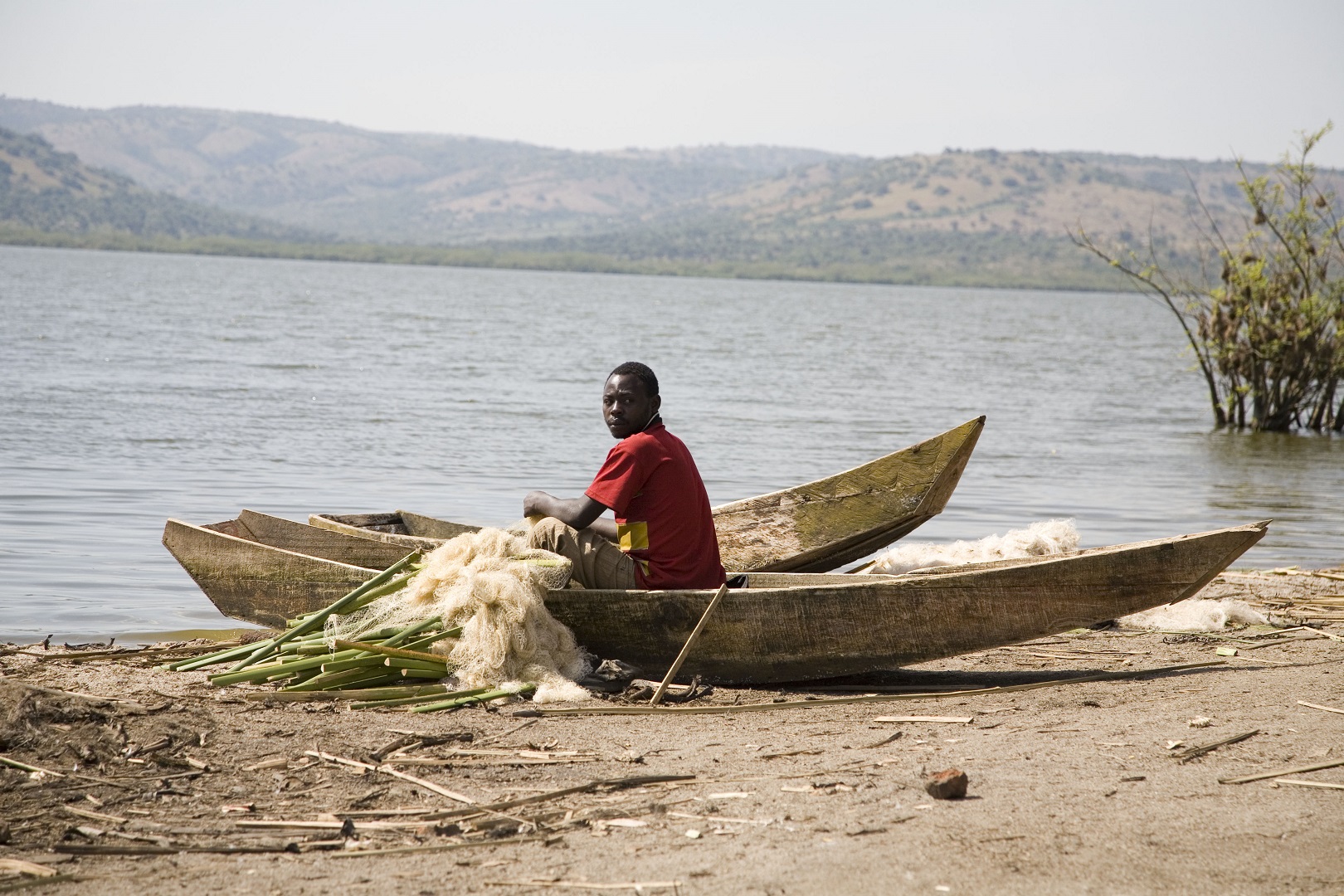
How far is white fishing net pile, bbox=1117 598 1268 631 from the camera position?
7109 millimetres

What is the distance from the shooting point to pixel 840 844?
11.5ft

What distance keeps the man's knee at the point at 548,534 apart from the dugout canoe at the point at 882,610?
260 millimetres

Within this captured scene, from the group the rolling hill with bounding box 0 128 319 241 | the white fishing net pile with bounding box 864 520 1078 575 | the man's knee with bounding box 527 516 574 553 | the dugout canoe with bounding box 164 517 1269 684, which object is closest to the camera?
the dugout canoe with bounding box 164 517 1269 684

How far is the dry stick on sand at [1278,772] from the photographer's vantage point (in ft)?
13.1

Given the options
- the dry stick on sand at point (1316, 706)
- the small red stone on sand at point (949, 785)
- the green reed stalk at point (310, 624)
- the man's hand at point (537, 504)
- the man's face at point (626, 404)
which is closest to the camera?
the small red stone on sand at point (949, 785)

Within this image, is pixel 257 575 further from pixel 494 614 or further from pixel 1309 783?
pixel 1309 783

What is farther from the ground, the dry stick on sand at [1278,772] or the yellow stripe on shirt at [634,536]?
the yellow stripe on shirt at [634,536]

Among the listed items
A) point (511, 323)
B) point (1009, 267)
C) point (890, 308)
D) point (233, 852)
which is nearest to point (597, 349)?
point (511, 323)

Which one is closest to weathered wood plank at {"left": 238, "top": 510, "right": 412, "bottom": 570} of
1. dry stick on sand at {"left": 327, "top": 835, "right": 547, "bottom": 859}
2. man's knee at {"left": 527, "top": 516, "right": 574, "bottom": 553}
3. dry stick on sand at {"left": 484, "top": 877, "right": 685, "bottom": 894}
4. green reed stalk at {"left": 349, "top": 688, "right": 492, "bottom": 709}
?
man's knee at {"left": 527, "top": 516, "right": 574, "bottom": 553}

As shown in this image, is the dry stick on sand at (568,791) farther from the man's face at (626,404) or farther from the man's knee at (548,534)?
the man's face at (626,404)

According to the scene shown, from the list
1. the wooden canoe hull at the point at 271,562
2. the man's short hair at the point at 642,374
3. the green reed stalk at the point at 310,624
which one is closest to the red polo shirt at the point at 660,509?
the man's short hair at the point at 642,374

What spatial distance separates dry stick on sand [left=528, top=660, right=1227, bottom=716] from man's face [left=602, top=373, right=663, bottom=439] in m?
1.32

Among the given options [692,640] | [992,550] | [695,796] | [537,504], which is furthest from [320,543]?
[992,550]

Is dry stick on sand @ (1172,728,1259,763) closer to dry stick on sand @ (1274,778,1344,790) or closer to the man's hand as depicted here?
dry stick on sand @ (1274,778,1344,790)
